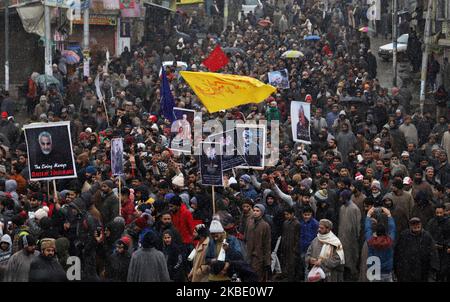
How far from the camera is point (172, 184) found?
17156mm

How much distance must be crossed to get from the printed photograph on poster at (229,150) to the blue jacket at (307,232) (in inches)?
62.9

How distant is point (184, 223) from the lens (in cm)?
1509

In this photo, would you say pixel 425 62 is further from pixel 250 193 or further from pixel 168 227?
pixel 168 227

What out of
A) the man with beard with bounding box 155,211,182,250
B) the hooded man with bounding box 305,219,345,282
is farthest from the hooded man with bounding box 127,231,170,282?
the hooded man with bounding box 305,219,345,282

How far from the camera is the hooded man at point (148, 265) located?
41.1 feet

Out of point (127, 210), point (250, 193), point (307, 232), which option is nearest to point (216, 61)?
point (250, 193)

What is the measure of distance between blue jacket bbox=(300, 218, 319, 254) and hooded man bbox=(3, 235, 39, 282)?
149 inches

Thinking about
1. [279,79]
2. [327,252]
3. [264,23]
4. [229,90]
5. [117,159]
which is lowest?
[264,23]

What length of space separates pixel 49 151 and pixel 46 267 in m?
4.48

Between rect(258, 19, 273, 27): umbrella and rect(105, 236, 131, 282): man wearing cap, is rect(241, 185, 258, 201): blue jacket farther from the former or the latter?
rect(258, 19, 273, 27): umbrella

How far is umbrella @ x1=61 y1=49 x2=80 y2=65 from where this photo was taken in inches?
1385

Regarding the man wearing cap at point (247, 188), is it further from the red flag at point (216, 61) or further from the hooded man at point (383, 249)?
the red flag at point (216, 61)
